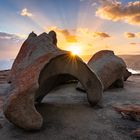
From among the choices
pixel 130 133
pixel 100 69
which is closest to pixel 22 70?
pixel 130 133

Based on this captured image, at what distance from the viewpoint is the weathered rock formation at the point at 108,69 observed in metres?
6.72

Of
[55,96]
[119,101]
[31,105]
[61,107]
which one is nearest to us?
[31,105]

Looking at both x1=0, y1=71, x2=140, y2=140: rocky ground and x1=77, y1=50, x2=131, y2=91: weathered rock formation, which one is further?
x1=77, y1=50, x2=131, y2=91: weathered rock formation

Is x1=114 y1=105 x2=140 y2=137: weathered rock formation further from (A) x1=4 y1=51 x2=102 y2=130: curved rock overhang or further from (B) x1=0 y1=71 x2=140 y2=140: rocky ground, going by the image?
(A) x1=4 y1=51 x2=102 y2=130: curved rock overhang

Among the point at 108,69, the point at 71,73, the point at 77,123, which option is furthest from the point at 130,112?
the point at 108,69

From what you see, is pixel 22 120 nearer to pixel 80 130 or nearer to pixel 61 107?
pixel 80 130

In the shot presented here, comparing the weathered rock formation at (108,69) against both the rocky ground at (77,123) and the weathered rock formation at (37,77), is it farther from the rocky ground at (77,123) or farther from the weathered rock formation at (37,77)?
the weathered rock formation at (37,77)

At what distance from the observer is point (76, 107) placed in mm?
4879

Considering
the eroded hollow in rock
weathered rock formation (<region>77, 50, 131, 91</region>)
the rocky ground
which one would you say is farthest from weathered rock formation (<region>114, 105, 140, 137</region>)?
weathered rock formation (<region>77, 50, 131, 91</region>)

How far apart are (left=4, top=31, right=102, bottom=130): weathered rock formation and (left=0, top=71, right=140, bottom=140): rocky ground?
189 mm

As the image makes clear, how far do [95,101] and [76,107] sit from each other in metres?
0.40

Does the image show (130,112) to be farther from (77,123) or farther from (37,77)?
(37,77)

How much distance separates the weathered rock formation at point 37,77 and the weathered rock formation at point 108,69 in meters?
1.37

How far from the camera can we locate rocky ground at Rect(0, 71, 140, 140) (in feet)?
11.5
